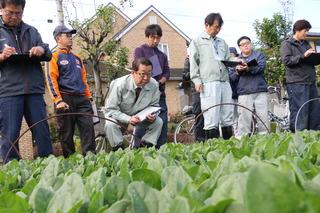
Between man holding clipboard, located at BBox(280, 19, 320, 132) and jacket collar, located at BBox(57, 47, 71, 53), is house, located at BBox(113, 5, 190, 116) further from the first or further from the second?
jacket collar, located at BBox(57, 47, 71, 53)

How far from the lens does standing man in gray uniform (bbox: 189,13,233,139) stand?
606cm

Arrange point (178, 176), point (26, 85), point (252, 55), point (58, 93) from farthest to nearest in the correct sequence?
point (252, 55) → point (58, 93) → point (26, 85) → point (178, 176)

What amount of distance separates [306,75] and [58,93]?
3439 mm

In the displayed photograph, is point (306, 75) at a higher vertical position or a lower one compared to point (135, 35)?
lower

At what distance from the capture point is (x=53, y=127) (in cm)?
1706

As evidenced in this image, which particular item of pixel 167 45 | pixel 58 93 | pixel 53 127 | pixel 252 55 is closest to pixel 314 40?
pixel 167 45

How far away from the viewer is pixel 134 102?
18.2 feet

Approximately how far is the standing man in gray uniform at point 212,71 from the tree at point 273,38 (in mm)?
14919

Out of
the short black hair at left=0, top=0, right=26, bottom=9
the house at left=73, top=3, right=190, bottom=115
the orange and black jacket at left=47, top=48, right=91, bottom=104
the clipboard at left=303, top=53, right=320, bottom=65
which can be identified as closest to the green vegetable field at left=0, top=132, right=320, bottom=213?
the short black hair at left=0, top=0, right=26, bottom=9

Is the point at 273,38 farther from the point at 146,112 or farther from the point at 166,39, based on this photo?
the point at 146,112

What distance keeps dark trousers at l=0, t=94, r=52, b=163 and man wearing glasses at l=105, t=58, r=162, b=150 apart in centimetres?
90

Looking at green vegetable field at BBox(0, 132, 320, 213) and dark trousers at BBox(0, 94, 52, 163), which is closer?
green vegetable field at BBox(0, 132, 320, 213)

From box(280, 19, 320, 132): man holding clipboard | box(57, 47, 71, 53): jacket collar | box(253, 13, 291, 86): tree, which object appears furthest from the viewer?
box(253, 13, 291, 86): tree

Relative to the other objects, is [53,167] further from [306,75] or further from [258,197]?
[306,75]
